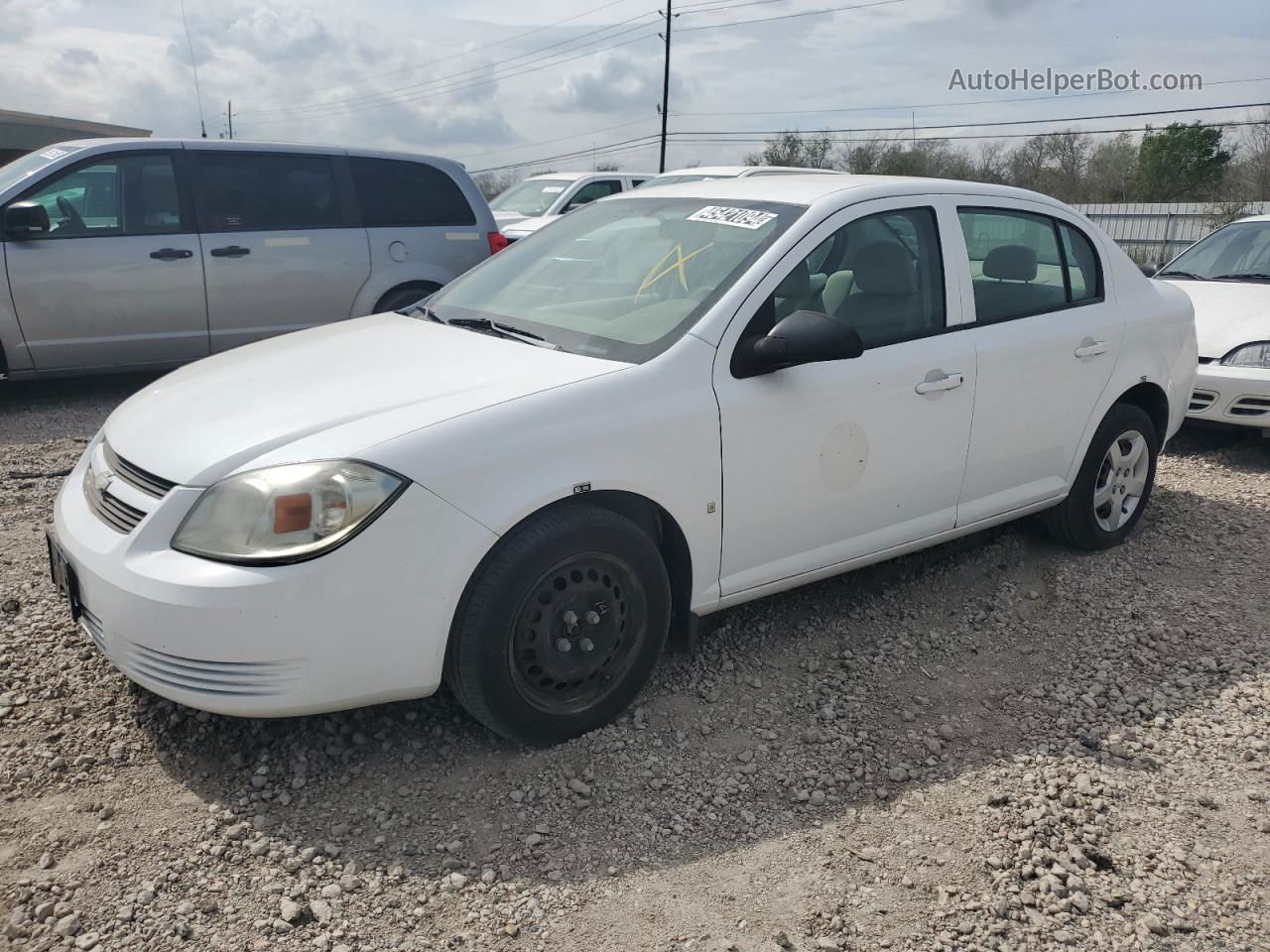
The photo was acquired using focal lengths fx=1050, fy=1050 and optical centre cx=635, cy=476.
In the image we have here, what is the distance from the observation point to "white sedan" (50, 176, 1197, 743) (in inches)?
108

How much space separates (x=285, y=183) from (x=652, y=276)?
200 inches

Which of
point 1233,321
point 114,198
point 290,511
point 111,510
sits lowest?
point 1233,321

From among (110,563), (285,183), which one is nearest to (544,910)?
(110,563)

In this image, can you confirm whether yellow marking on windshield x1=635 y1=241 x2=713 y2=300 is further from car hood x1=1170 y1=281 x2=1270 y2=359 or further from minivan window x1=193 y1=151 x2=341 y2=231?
minivan window x1=193 y1=151 x2=341 y2=231

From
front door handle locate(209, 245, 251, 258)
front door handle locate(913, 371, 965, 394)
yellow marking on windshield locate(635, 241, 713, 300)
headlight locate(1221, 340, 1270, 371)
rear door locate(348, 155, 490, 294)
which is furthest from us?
rear door locate(348, 155, 490, 294)

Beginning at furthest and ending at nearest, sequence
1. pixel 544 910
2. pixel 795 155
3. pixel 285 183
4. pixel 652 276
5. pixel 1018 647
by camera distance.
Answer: pixel 795 155
pixel 285 183
pixel 1018 647
pixel 652 276
pixel 544 910

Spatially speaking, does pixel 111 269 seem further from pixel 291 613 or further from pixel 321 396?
pixel 291 613

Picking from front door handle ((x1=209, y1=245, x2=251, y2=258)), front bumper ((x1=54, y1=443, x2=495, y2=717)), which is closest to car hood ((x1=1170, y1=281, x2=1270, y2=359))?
front bumper ((x1=54, y1=443, x2=495, y2=717))

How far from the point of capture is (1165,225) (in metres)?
29.7

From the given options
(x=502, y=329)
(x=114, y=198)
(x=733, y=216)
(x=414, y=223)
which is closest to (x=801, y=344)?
(x=733, y=216)

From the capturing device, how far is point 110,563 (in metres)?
2.83

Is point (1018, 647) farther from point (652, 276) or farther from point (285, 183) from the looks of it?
point (285, 183)

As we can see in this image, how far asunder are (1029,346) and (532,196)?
1164 centimetres

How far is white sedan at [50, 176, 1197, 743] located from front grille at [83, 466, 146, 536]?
0.01 m
